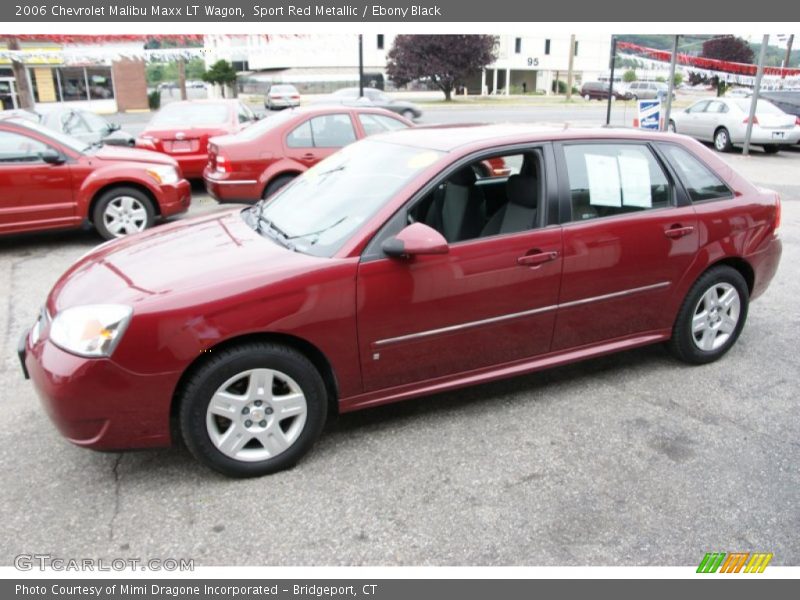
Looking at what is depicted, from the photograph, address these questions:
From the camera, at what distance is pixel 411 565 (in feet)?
8.61

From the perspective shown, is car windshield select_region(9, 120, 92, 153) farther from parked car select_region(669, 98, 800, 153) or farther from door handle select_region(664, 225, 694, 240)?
parked car select_region(669, 98, 800, 153)

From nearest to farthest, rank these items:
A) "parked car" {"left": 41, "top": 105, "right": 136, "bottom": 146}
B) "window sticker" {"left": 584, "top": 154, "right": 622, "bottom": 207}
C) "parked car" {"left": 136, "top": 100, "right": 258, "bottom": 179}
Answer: "window sticker" {"left": 584, "top": 154, "right": 622, "bottom": 207}
"parked car" {"left": 136, "top": 100, "right": 258, "bottom": 179}
"parked car" {"left": 41, "top": 105, "right": 136, "bottom": 146}

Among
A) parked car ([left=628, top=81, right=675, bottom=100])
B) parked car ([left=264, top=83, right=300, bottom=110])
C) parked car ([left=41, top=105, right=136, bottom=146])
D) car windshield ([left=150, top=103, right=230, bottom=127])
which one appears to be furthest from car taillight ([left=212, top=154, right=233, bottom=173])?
parked car ([left=264, top=83, right=300, bottom=110])

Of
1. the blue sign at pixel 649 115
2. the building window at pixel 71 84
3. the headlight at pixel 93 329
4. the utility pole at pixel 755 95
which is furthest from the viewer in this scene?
the building window at pixel 71 84

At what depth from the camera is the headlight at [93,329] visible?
2854 millimetres

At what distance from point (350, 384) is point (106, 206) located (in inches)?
219

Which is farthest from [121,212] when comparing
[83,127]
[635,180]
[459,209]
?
[635,180]

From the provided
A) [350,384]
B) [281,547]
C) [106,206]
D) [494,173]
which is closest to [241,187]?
[106,206]

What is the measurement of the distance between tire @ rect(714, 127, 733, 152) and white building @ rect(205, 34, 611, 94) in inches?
1660

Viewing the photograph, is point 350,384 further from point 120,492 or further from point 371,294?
point 120,492

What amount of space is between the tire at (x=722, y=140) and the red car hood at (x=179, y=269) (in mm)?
17487

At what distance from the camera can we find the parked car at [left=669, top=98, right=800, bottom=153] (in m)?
16.9

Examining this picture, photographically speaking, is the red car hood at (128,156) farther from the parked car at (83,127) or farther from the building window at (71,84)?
the building window at (71,84)

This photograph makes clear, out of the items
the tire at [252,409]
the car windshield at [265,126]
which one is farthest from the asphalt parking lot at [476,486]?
the car windshield at [265,126]
